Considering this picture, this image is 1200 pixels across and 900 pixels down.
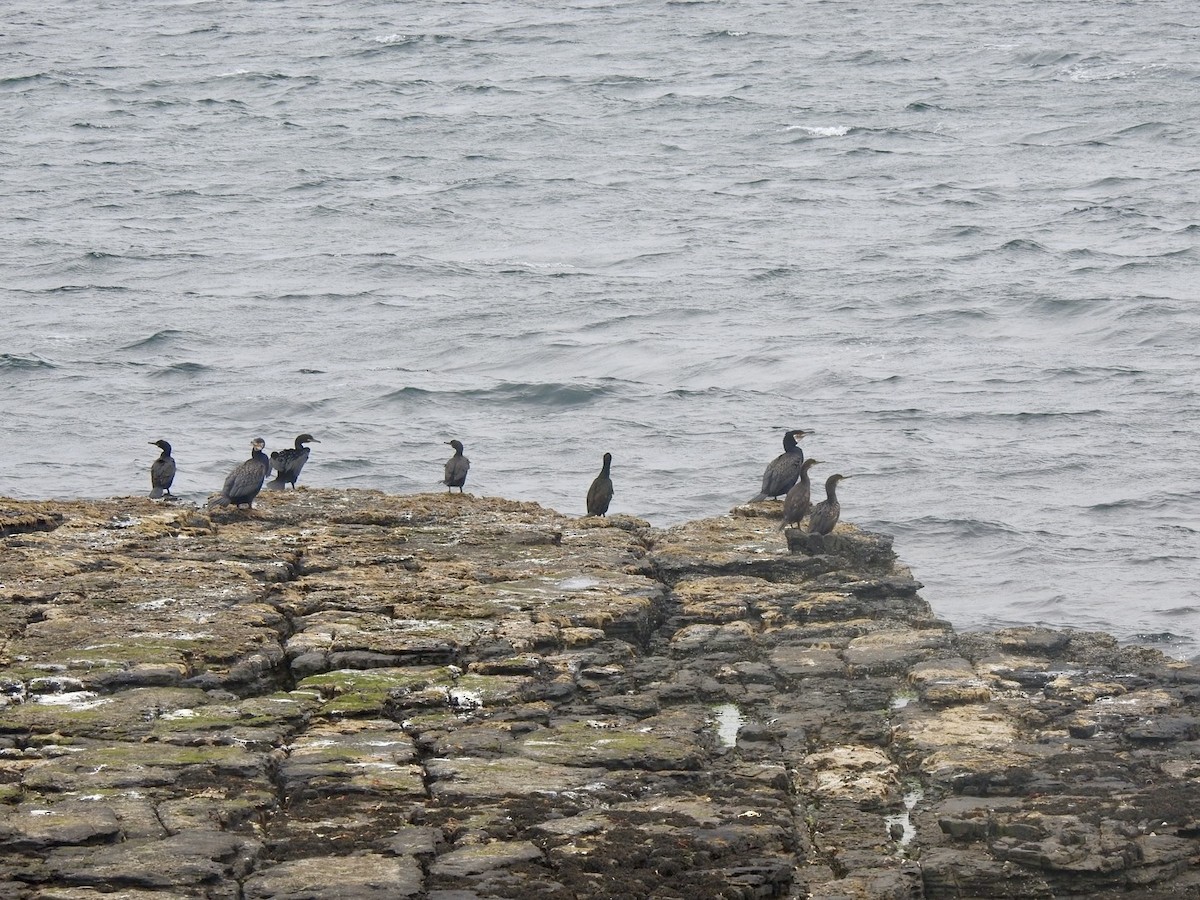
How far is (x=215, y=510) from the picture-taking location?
55.6 ft

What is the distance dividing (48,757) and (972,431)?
78.0 feet

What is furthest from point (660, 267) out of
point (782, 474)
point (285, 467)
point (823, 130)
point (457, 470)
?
point (782, 474)

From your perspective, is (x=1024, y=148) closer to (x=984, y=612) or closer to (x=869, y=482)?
(x=869, y=482)

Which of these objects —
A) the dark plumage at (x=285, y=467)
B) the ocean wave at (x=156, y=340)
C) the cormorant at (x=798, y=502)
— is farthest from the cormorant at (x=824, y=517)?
the ocean wave at (x=156, y=340)

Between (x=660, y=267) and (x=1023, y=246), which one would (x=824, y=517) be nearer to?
(x=660, y=267)

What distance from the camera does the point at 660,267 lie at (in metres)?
45.7

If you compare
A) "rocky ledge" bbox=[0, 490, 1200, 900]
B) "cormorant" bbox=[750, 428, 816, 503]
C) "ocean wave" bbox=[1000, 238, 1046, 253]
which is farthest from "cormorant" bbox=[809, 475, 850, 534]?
"ocean wave" bbox=[1000, 238, 1046, 253]

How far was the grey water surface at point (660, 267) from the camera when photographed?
28594 mm

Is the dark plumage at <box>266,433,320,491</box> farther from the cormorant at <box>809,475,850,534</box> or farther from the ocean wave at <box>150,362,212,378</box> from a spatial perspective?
the ocean wave at <box>150,362,212,378</box>

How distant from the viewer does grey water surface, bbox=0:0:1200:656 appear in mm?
28594

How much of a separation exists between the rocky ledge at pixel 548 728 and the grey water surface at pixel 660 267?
7408 millimetres

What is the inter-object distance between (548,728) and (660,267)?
35228 mm

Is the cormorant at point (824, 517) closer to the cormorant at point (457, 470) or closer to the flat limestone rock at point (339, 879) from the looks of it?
the cormorant at point (457, 470)

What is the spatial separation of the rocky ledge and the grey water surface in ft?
24.3
